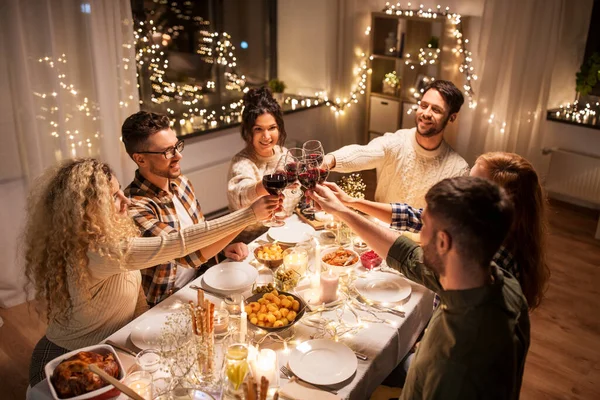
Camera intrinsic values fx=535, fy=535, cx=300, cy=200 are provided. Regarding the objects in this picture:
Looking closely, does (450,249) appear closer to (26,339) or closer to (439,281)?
(439,281)

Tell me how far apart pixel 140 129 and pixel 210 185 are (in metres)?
2.22

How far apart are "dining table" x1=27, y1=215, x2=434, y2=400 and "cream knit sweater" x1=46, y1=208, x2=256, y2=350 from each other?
0.33 ft

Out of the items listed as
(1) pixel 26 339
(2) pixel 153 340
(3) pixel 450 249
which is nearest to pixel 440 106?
(3) pixel 450 249

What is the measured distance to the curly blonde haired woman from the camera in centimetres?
180

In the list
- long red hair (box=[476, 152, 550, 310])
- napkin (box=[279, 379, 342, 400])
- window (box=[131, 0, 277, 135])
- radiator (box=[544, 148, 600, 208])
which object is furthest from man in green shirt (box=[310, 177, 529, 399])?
radiator (box=[544, 148, 600, 208])

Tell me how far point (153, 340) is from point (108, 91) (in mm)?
2279

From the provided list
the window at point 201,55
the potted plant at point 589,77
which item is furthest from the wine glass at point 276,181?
the potted plant at point 589,77

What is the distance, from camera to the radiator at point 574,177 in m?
4.75

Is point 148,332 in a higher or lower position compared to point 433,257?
lower

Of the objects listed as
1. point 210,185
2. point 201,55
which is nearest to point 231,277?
point 210,185

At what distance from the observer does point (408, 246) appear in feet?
6.16

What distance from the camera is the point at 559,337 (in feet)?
10.5

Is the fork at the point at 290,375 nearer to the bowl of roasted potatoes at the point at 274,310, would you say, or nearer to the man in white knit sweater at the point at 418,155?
the bowl of roasted potatoes at the point at 274,310

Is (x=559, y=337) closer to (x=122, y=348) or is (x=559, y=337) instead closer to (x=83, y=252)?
(x=122, y=348)
